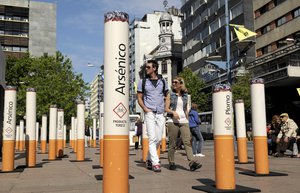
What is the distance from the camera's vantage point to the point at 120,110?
4.18 meters

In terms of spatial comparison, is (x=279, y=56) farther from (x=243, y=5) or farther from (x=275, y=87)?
(x=243, y=5)

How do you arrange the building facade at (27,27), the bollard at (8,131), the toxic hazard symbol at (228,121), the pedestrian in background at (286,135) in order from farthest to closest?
1. the building facade at (27,27)
2. the pedestrian in background at (286,135)
3. the bollard at (8,131)
4. the toxic hazard symbol at (228,121)

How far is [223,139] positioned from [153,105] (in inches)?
98.5

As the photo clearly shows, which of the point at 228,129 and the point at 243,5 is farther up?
the point at 243,5

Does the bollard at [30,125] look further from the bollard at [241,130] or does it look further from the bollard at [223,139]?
the bollard at [223,139]

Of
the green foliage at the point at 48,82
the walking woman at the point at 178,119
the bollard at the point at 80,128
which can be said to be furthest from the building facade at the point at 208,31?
the walking woman at the point at 178,119

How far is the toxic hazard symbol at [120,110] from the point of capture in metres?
4.16

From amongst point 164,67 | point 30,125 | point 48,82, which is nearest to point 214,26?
point 48,82

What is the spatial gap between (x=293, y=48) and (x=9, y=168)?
30211 millimetres

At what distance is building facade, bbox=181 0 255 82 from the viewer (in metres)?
45.9

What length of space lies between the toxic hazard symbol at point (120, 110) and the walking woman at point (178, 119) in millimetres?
4024

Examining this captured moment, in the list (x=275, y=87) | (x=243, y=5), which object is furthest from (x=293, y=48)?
(x=243, y=5)

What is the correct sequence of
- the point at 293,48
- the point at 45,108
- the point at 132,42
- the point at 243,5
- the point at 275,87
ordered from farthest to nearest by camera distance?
the point at 132,42 → the point at 243,5 → the point at 45,108 → the point at 275,87 → the point at 293,48

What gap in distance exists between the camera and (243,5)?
1802 inches
